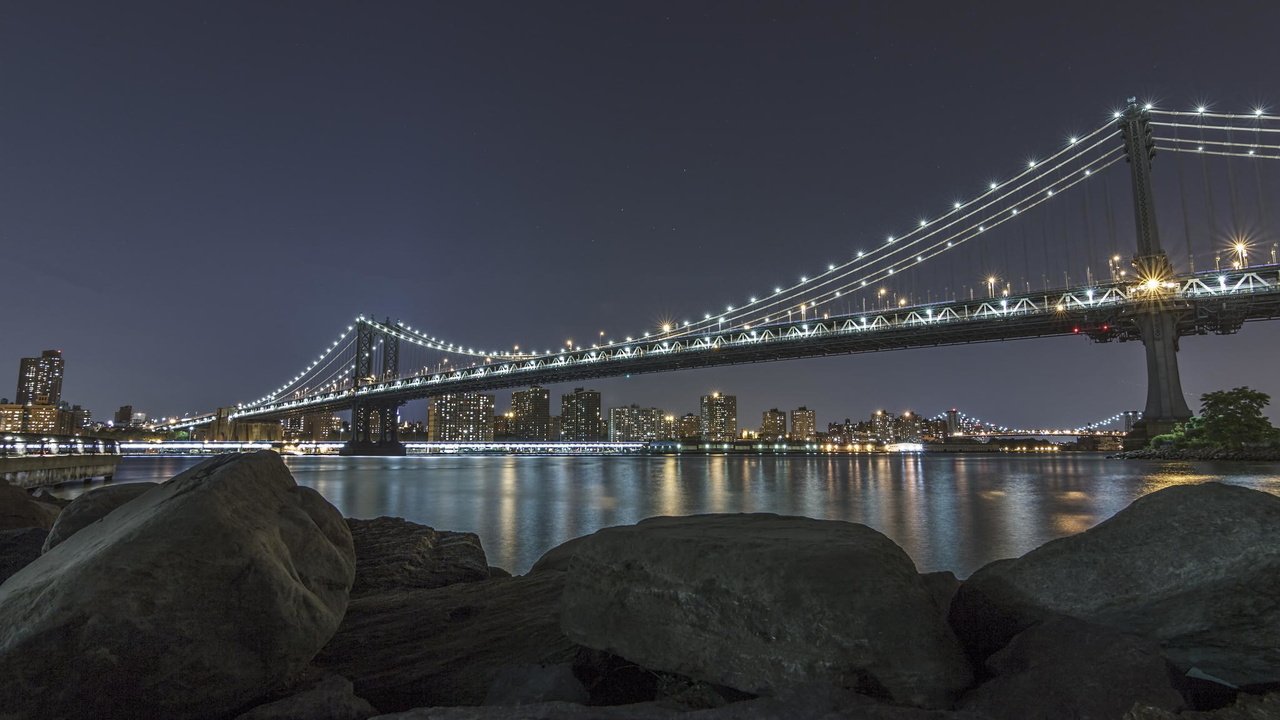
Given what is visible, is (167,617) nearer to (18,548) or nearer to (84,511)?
(84,511)

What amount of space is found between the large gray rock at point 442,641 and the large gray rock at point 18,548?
257cm

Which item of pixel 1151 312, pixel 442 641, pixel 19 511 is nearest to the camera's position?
pixel 442 641

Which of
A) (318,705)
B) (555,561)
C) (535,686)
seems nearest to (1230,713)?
(535,686)

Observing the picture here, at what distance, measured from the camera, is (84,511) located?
4461 mm

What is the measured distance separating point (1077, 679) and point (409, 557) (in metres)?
4.94

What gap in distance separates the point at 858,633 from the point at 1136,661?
110 centimetres

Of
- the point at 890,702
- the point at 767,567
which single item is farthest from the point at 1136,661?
the point at 767,567

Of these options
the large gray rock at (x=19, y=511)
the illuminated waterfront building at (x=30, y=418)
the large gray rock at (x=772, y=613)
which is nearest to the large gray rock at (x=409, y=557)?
the large gray rock at (x=772, y=613)

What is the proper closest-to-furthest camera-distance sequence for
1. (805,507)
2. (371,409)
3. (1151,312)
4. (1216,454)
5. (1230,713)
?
(1230,713), (805,507), (1216,454), (1151,312), (371,409)

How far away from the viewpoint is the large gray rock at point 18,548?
16.4 ft

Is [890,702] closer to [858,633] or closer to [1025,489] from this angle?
[858,633]

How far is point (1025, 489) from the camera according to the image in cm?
2675

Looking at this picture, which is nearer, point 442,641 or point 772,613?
point 772,613

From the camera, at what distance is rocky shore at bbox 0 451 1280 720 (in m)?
2.51
